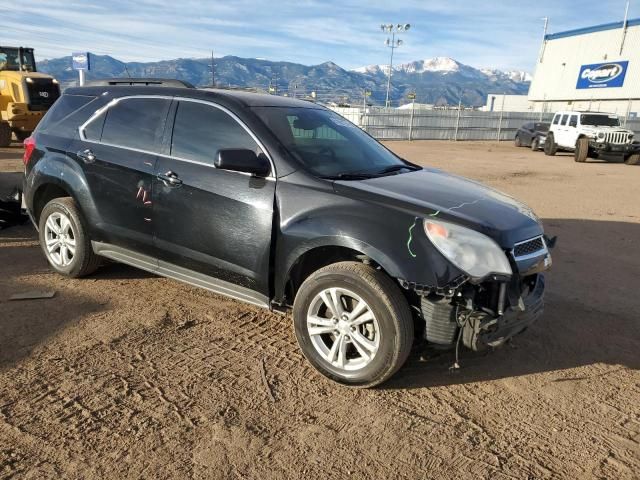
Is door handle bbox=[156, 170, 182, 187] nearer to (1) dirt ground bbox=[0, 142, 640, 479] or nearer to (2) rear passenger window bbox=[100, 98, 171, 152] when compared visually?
(2) rear passenger window bbox=[100, 98, 171, 152]

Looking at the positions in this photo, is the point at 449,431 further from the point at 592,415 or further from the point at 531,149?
the point at 531,149

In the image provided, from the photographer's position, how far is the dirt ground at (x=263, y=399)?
2570mm

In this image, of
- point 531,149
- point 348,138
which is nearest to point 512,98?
point 531,149

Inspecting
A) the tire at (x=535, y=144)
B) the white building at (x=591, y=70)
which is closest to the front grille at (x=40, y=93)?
the tire at (x=535, y=144)

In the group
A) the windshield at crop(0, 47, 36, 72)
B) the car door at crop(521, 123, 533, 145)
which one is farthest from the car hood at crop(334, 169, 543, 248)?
the car door at crop(521, 123, 533, 145)

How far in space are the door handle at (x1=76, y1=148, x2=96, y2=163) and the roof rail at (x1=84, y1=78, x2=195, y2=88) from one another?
0.69 meters

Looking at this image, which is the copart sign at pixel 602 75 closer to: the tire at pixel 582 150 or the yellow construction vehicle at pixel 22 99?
the tire at pixel 582 150

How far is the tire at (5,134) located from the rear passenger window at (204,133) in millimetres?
14495

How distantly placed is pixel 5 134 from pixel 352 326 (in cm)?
1638

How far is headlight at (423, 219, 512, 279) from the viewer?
2973mm

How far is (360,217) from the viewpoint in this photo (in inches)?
126

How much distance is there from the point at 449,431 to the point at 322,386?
2.70 ft

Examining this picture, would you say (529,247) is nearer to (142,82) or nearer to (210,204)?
(210,204)

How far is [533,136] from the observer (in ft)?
86.1
